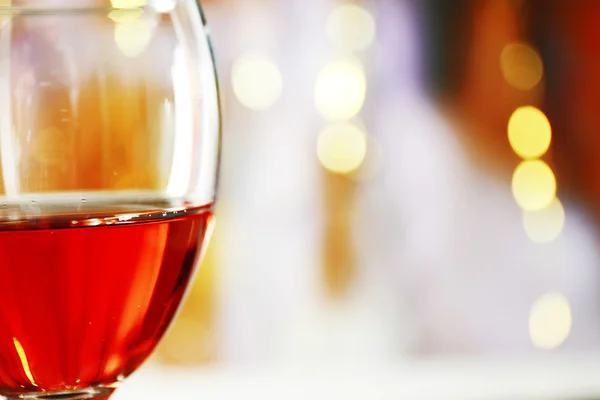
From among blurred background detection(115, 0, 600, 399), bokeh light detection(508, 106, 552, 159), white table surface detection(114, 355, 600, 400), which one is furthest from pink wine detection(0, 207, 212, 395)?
bokeh light detection(508, 106, 552, 159)

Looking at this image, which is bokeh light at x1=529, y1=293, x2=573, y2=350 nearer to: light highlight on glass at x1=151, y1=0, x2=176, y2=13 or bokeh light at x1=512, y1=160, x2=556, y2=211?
bokeh light at x1=512, y1=160, x2=556, y2=211

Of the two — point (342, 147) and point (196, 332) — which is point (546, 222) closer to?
point (342, 147)

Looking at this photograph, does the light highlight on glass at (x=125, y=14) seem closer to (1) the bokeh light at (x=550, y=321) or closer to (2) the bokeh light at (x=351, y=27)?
(2) the bokeh light at (x=351, y=27)

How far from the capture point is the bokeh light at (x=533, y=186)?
1307 mm

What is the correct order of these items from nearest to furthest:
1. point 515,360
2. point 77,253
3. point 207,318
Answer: point 77,253
point 515,360
point 207,318

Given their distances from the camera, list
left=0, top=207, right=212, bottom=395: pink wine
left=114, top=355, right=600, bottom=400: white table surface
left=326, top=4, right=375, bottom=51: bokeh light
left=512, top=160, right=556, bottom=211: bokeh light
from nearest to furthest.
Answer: left=0, top=207, right=212, bottom=395: pink wine → left=114, top=355, right=600, bottom=400: white table surface → left=326, top=4, right=375, bottom=51: bokeh light → left=512, top=160, right=556, bottom=211: bokeh light

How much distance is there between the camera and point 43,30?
31cm

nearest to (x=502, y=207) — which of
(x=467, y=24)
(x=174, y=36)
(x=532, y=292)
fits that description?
(x=532, y=292)

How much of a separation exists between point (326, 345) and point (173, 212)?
95cm

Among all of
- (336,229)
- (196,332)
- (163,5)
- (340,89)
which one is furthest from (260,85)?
(163,5)

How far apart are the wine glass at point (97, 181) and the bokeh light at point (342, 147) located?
894mm

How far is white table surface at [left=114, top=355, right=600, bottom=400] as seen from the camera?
84 cm

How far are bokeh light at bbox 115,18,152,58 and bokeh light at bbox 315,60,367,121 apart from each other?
906mm

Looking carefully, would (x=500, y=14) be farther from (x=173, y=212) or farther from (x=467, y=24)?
(x=173, y=212)
